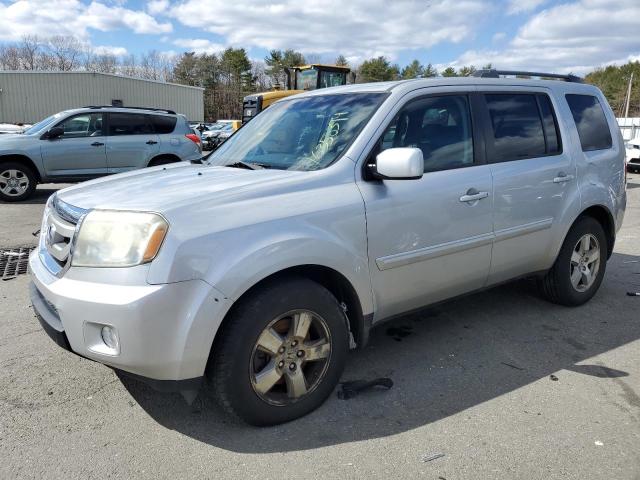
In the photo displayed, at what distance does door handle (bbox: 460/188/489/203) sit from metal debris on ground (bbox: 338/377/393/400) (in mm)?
1257

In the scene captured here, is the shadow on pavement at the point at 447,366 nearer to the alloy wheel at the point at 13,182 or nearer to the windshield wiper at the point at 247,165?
the windshield wiper at the point at 247,165

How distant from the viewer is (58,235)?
2914 millimetres

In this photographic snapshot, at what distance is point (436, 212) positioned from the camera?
3.38 m

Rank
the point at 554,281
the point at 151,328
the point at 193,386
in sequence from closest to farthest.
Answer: the point at 151,328 → the point at 193,386 → the point at 554,281

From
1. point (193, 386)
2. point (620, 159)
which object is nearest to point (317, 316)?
point (193, 386)

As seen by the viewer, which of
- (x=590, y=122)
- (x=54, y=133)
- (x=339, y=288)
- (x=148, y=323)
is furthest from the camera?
(x=54, y=133)

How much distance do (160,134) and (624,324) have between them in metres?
9.38

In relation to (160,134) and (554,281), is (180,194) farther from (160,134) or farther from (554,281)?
(160,134)

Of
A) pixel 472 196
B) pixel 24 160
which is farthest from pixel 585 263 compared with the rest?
pixel 24 160

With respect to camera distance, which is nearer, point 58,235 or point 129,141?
point 58,235

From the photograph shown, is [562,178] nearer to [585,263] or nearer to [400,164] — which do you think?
[585,263]

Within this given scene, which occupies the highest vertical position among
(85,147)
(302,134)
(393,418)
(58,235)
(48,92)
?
(48,92)

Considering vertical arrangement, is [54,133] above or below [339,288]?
above

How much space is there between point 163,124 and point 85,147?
1.61 metres
